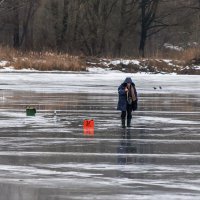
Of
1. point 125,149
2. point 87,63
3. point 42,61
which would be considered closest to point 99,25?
point 87,63

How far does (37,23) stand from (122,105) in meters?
49.3

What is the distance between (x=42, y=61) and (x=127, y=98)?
36053 millimetres

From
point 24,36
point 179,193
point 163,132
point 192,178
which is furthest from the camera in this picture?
point 24,36

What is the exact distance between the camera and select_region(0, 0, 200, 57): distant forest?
68250 mm

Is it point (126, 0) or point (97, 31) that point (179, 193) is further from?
point (126, 0)

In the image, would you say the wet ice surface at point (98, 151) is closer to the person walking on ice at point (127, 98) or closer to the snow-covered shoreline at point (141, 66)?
the person walking on ice at point (127, 98)

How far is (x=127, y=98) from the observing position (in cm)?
2033

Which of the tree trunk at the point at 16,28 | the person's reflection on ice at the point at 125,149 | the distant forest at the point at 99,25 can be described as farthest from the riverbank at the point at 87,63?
the person's reflection on ice at the point at 125,149

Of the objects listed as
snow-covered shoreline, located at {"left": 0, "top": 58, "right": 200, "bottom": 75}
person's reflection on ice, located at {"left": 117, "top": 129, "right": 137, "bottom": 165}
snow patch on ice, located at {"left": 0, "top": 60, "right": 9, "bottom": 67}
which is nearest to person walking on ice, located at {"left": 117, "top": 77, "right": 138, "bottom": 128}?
person's reflection on ice, located at {"left": 117, "top": 129, "right": 137, "bottom": 165}

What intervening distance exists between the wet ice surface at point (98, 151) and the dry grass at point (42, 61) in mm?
23897

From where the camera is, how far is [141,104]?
28562mm

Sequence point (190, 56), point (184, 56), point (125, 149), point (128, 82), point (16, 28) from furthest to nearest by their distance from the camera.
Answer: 1. point (16, 28)
2. point (184, 56)
3. point (190, 56)
4. point (128, 82)
5. point (125, 149)

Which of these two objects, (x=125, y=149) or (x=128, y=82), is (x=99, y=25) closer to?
(x=128, y=82)

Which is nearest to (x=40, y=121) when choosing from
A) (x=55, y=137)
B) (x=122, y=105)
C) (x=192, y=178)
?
(x=122, y=105)
